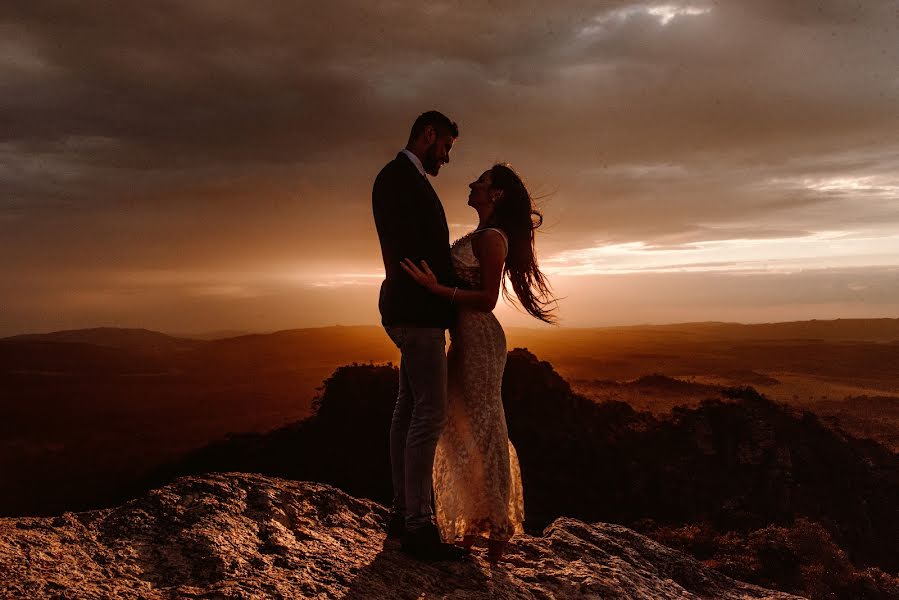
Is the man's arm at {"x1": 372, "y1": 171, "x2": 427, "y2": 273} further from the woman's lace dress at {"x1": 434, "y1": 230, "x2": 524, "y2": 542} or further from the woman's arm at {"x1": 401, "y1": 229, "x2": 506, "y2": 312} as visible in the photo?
the woman's lace dress at {"x1": 434, "y1": 230, "x2": 524, "y2": 542}

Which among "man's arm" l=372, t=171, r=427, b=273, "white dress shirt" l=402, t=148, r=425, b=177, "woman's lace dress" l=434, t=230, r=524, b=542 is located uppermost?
"white dress shirt" l=402, t=148, r=425, b=177

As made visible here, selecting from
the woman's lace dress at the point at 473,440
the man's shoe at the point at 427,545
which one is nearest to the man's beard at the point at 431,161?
the woman's lace dress at the point at 473,440

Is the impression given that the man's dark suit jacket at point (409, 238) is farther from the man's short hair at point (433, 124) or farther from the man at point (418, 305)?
the man's short hair at point (433, 124)

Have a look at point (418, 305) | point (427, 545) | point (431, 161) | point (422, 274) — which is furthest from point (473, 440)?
point (431, 161)

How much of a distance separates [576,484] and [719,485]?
8.70ft

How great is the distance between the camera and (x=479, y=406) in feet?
14.0

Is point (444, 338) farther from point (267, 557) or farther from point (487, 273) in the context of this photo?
point (267, 557)

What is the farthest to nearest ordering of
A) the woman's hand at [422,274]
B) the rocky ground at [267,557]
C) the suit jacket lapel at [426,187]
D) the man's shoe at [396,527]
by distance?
the man's shoe at [396,527], the suit jacket lapel at [426,187], the woman's hand at [422,274], the rocky ground at [267,557]

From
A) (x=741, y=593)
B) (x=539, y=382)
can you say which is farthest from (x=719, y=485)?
(x=741, y=593)

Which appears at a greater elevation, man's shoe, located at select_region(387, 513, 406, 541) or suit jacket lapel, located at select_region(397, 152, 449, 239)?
suit jacket lapel, located at select_region(397, 152, 449, 239)

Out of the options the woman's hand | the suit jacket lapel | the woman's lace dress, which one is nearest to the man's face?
the suit jacket lapel

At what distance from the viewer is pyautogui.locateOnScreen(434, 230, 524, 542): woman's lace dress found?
420 cm

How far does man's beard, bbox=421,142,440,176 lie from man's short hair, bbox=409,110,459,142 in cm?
11

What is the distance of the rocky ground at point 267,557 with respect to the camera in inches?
122
